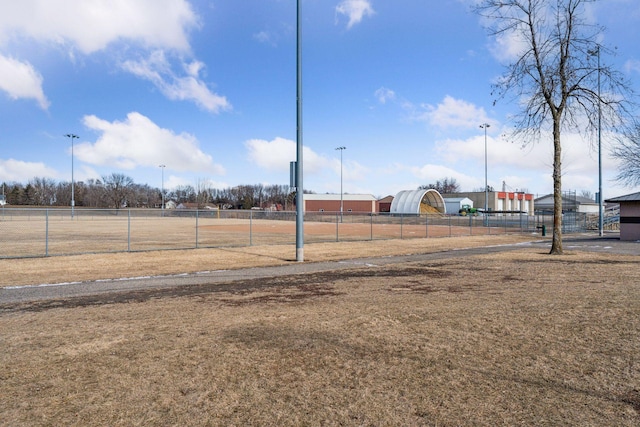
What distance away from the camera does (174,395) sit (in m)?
4.22

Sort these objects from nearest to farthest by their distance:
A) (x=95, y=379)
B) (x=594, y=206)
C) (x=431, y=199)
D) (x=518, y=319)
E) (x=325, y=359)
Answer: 1. (x=95, y=379)
2. (x=325, y=359)
3. (x=518, y=319)
4. (x=431, y=199)
5. (x=594, y=206)

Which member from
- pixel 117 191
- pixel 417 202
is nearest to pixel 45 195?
pixel 117 191

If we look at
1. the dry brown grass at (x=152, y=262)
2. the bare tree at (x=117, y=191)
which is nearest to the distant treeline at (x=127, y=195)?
the bare tree at (x=117, y=191)

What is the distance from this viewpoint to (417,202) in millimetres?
89500

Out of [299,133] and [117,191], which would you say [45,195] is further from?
[299,133]

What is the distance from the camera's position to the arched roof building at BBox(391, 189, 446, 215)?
293ft

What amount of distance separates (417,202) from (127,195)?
273 ft

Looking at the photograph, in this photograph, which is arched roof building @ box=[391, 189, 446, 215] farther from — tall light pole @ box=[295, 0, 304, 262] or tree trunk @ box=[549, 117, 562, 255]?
tall light pole @ box=[295, 0, 304, 262]

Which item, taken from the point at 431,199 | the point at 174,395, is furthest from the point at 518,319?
the point at 431,199

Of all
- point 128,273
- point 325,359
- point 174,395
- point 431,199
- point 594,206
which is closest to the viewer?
point 174,395

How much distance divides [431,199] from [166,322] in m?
97.0

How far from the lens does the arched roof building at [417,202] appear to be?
89.4 metres

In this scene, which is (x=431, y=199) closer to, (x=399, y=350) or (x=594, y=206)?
(x=594, y=206)

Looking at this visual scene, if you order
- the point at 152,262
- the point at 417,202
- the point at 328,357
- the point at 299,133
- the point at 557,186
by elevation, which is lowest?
the point at 152,262
